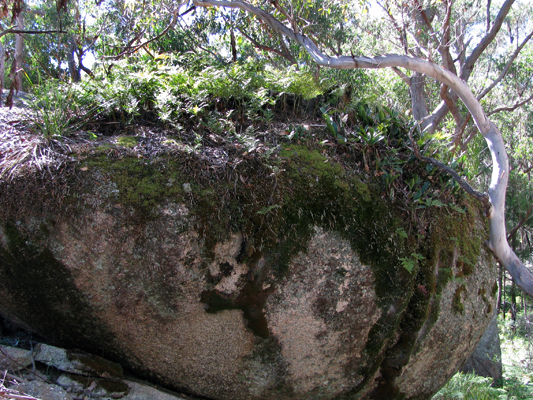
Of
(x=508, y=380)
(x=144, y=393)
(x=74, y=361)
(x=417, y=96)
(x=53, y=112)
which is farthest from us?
(x=417, y=96)

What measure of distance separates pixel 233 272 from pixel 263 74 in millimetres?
2736

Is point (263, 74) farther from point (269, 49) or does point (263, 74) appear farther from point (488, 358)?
point (488, 358)

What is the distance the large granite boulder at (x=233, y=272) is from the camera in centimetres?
351

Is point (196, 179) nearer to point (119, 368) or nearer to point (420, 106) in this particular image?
point (119, 368)

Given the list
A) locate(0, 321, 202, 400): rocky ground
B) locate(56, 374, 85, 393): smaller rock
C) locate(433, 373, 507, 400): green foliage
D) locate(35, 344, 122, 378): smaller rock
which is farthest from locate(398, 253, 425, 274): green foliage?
locate(433, 373, 507, 400): green foliage

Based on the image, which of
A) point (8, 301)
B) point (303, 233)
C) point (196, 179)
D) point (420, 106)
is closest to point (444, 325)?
point (303, 233)

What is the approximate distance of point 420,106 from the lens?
11.2m

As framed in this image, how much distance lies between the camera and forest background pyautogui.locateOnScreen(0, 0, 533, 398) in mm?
4352

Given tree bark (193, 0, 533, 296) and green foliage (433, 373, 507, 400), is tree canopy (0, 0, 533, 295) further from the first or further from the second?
green foliage (433, 373, 507, 400)

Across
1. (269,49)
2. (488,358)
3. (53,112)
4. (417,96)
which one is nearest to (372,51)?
(417,96)

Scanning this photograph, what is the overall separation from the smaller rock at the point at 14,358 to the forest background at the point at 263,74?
191cm

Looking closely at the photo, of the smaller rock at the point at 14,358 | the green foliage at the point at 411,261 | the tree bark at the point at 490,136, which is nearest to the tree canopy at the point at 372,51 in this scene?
the tree bark at the point at 490,136

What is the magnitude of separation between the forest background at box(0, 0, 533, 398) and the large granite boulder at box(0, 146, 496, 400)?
565mm

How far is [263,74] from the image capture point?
5.15m
